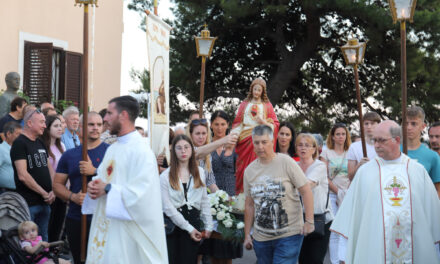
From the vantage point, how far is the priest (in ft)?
17.4

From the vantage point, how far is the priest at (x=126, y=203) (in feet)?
17.4

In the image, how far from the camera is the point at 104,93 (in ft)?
59.1

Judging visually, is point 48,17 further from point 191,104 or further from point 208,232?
point 208,232

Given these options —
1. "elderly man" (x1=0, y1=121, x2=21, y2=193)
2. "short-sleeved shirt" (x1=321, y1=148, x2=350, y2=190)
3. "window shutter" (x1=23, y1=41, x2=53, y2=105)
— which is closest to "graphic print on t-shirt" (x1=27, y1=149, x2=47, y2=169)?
"elderly man" (x1=0, y1=121, x2=21, y2=193)

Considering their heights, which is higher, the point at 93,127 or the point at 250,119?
the point at 250,119

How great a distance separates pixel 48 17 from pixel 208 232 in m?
10.3

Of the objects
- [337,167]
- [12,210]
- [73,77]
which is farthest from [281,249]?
[73,77]

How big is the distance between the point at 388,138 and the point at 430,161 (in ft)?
3.21

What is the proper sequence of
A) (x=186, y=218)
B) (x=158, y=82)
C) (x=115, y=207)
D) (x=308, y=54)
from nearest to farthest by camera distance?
(x=115, y=207)
(x=186, y=218)
(x=158, y=82)
(x=308, y=54)

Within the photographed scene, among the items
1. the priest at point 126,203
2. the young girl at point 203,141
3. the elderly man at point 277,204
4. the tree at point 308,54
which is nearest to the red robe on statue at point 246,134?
the young girl at point 203,141

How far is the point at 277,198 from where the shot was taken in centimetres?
648

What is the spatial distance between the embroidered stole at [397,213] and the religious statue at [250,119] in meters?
3.69

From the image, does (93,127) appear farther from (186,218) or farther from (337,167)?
(337,167)

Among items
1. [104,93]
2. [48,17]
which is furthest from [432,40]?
[48,17]
